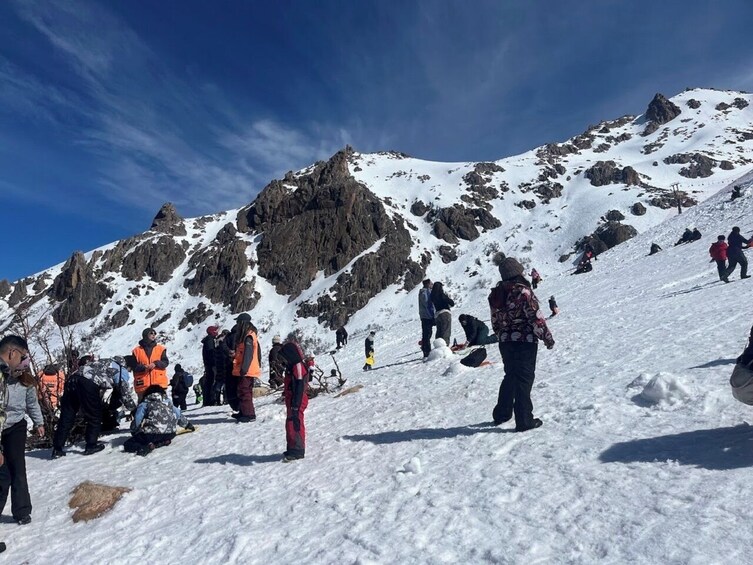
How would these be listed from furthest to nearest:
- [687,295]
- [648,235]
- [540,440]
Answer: [648,235] < [687,295] < [540,440]

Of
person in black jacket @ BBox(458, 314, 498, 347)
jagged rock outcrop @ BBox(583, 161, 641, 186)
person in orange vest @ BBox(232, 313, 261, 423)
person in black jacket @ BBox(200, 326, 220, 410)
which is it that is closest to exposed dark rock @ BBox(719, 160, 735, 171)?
jagged rock outcrop @ BBox(583, 161, 641, 186)

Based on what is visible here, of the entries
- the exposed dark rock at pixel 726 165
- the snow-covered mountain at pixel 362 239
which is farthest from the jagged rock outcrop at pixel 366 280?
the exposed dark rock at pixel 726 165

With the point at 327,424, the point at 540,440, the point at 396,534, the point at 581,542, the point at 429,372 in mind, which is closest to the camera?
the point at 581,542

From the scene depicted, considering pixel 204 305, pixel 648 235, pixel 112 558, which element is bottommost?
pixel 112 558

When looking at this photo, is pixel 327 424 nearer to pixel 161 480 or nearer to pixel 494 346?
pixel 161 480

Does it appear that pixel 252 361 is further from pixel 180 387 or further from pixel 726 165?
pixel 726 165

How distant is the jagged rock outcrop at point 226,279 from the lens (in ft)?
283

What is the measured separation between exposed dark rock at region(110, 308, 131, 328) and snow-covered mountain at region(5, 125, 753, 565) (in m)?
89.6

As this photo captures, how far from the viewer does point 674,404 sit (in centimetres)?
490

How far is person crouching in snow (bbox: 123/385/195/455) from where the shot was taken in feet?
23.3

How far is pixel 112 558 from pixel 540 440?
13.0 ft

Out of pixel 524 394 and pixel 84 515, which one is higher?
pixel 524 394

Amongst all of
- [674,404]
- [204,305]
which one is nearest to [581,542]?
[674,404]

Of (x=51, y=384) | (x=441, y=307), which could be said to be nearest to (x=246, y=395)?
(x=51, y=384)
